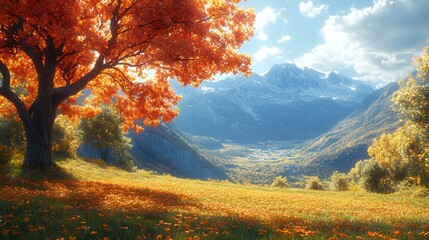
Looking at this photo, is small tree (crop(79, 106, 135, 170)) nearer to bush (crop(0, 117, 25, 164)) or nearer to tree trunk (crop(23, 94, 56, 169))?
bush (crop(0, 117, 25, 164))

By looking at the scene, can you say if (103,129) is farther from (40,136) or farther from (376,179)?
(376,179)

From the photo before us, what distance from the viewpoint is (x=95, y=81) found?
1110 inches

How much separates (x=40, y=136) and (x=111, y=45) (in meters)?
7.78

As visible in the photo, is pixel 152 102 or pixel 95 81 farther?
pixel 95 81

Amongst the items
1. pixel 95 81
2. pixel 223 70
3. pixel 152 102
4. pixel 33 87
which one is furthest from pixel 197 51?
pixel 33 87

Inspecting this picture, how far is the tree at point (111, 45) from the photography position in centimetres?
1853

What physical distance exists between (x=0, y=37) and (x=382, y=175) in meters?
64.2

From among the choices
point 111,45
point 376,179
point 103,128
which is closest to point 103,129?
point 103,128

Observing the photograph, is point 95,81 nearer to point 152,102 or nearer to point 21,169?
point 152,102

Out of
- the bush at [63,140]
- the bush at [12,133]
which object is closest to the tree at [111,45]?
the bush at [63,140]

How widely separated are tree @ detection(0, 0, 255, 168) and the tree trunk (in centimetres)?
6

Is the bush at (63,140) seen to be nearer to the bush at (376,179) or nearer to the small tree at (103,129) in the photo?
the small tree at (103,129)

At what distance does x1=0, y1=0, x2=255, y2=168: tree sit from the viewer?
60.8ft

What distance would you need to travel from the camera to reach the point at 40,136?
21875 millimetres
